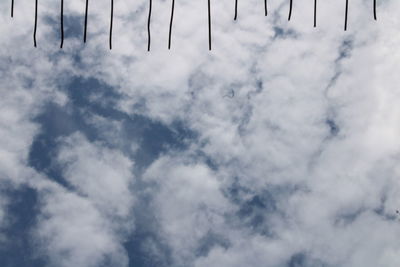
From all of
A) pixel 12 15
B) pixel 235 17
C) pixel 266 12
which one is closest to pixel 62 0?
pixel 12 15

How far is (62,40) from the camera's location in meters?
6.25

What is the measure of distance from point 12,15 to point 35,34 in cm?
63

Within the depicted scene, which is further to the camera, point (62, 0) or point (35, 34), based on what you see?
point (35, 34)

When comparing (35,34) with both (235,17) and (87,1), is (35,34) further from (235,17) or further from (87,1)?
(235,17)

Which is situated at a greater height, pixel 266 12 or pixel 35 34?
pixel 266 12

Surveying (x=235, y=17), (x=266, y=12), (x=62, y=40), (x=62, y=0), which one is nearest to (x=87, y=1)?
(x=62, y=0)

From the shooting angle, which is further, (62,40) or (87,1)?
(62,40)

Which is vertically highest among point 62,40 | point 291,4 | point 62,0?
point 291,4

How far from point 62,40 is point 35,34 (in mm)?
479

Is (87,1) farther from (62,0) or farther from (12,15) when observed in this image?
(12,15)

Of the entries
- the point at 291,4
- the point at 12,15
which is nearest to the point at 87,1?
the point at 12,15

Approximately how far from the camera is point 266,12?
6148mm

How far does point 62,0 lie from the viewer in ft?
19.5

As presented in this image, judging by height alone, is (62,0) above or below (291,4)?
below
